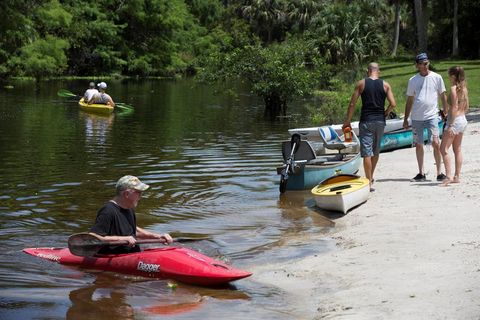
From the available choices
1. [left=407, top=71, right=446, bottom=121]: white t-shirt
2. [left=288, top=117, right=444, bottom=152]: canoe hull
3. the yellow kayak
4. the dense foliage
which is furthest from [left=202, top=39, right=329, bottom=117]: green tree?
[left=407, top=71, right=446, bottom=121]: white t-shirt

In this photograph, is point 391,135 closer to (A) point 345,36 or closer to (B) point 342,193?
(B) point 342,193

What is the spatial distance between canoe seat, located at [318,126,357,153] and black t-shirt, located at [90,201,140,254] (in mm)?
7623

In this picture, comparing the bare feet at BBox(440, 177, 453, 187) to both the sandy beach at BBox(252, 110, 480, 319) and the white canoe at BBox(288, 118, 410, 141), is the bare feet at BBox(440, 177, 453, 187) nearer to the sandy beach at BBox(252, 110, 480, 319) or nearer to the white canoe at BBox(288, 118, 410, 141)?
the sandy beach at BBox(252, 110, 480, 319)

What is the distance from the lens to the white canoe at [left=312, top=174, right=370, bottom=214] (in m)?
13.1

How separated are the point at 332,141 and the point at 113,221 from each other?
8580 mm

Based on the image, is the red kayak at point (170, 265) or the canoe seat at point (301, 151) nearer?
the red kayak at point (170, 265)

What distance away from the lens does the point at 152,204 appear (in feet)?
48.0

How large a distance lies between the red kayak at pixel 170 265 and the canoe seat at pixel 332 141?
7.50m

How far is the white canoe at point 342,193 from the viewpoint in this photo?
1311 cm

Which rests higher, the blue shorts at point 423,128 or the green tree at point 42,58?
the green tree at point 42,58

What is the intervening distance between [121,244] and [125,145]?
46.1ft

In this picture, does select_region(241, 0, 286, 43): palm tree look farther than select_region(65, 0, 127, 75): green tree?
Yes

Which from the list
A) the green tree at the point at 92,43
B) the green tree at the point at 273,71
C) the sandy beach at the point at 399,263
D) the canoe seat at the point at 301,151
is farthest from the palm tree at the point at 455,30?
the sandy beach at the point at 399,263

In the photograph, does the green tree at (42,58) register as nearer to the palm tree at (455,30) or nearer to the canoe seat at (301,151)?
the palm tree at (455,30)
